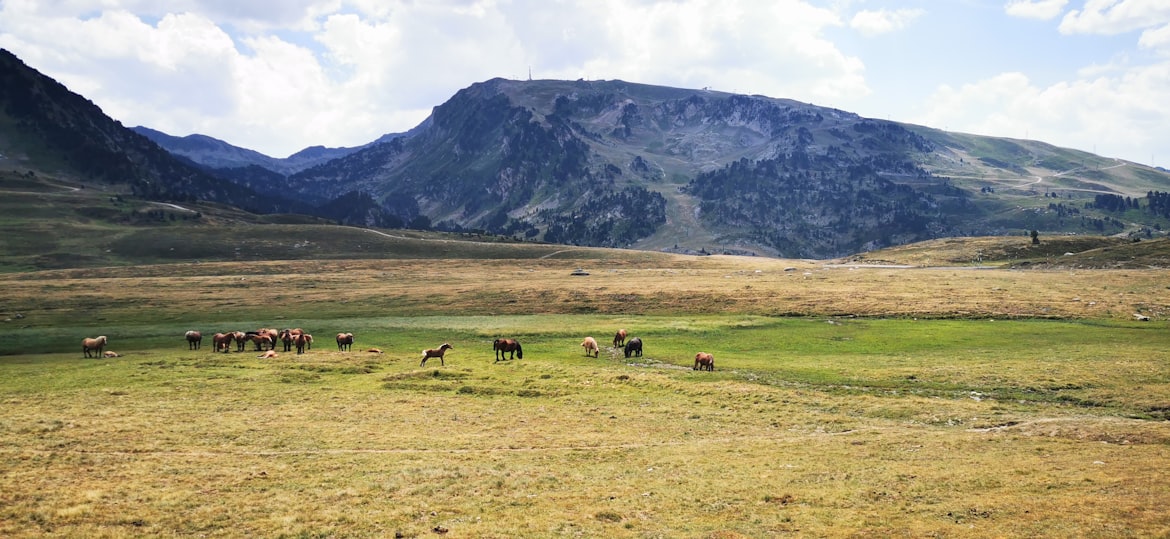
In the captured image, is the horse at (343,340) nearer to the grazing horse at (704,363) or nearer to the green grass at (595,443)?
the green grass at (595,443)

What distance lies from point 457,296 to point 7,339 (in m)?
51.0

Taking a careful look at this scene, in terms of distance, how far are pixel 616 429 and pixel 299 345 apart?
36.5 metres

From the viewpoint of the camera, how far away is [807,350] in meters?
54.8

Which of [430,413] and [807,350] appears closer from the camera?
[430,413]

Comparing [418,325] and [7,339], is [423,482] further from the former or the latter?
[7,339]

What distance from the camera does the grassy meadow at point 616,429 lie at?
18.7 m

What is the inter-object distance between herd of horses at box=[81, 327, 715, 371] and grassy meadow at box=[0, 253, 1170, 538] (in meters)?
1.31

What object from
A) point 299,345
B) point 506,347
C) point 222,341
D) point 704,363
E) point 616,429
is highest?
point 506,347

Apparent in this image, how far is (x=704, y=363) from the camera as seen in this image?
1833 inches

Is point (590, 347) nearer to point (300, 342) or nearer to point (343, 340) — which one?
point (343, 340)

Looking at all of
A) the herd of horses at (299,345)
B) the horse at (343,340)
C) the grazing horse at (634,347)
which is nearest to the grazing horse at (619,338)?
the herd of horses at (299,345)

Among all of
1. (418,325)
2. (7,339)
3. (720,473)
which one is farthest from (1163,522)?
(7,339)

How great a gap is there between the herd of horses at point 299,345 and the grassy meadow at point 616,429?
4.31ft

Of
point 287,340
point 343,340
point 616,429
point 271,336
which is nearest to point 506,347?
point 343,340
